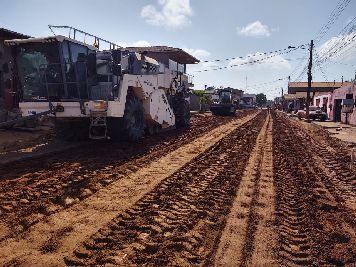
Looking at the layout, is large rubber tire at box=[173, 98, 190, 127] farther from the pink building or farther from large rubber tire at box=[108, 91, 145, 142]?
the pink building

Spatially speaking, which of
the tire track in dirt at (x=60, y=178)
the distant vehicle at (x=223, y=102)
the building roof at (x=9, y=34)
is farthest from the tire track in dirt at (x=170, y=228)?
the distant vehicle at (x=223, y=102)

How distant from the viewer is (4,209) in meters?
4.74

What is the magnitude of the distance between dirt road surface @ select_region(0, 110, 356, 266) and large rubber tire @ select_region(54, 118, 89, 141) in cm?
291

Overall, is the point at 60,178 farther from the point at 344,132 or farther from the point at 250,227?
the point at 344,132

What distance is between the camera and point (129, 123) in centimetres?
1085

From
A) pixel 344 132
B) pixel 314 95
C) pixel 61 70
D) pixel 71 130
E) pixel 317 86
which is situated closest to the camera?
pixel 61 70

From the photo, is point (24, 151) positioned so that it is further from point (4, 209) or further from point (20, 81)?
point (4, 209)

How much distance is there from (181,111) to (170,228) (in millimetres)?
14050

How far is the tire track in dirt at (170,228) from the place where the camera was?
134 inches

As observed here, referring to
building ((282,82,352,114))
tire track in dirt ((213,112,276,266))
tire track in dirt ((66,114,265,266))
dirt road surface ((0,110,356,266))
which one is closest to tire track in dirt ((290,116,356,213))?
dirt road surface ((0,110,356,266))

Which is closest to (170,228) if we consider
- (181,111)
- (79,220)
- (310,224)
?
(79,220)

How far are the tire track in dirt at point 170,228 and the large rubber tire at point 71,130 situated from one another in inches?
227

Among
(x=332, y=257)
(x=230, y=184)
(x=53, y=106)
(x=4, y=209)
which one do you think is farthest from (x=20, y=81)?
(x=332, y=257)

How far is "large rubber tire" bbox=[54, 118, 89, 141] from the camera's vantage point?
11531 millimetres
